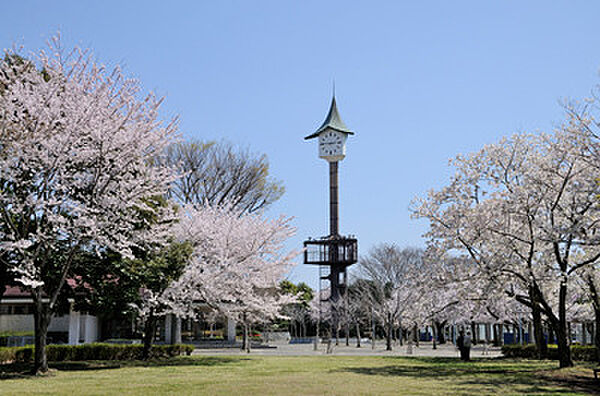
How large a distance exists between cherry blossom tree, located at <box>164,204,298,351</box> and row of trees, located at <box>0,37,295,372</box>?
0.05m

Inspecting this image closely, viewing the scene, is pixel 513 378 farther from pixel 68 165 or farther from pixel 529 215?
pixel 68 165

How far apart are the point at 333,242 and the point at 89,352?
36.2 m

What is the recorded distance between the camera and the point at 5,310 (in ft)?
107

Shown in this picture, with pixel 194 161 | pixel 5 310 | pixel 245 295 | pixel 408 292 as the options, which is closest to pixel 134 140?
pixel 245 295

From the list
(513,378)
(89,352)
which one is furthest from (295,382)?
(89,352)

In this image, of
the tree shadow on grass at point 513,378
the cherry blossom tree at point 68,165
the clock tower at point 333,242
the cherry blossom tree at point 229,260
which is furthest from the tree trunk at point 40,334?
the clock tower at point 333,242

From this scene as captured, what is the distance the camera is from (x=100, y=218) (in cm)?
1720

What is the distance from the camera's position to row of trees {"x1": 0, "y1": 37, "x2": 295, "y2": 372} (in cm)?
1611

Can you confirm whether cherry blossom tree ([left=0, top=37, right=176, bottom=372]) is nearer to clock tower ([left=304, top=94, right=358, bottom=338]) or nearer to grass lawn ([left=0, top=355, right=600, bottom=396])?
grass lawn ([left=0, top=355, right=600, bottom=396])

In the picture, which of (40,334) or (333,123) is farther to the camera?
(333,123)

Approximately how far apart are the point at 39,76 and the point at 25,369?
927 cm

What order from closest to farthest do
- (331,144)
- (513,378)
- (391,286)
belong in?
(513,378)
(391,286)
(331,144)

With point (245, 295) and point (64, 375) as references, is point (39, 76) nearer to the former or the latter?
point (64, 375)

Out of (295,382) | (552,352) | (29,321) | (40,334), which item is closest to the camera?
(295,382)
